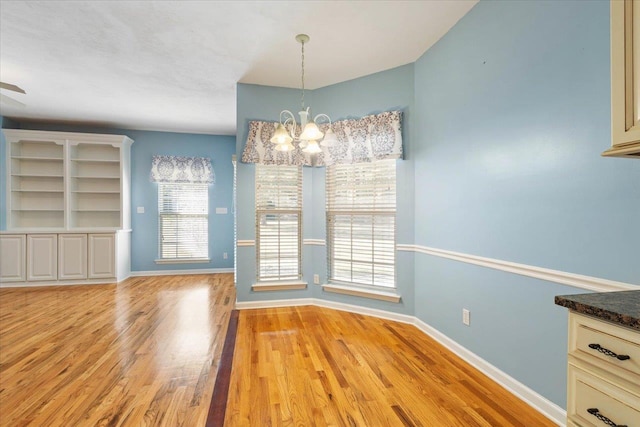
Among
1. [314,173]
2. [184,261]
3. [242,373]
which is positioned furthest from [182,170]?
[242,373]

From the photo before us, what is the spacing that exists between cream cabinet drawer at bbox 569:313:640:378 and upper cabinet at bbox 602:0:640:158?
0.63 meters

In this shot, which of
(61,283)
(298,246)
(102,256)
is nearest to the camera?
(298,246)

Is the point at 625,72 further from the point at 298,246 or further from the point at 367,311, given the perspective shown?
the point at 298,246

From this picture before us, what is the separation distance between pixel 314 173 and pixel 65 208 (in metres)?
4.49

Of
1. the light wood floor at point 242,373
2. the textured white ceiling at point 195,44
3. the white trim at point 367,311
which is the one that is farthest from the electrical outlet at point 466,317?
the textured white ceiling at point 195,44

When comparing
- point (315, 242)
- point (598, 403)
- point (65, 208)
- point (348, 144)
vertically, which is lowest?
point (598, 403)

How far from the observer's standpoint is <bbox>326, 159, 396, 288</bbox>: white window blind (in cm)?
353

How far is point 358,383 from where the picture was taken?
85.9 inches

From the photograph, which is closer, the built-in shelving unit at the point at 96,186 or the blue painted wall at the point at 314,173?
the blue painted wall at the point at 314,173

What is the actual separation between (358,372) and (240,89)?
135 inches

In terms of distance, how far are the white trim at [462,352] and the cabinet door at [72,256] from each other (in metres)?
3.35

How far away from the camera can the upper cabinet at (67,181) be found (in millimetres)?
5238

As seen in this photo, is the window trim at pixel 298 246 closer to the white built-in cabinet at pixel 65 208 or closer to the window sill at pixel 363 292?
the window sill at pixel 363 292

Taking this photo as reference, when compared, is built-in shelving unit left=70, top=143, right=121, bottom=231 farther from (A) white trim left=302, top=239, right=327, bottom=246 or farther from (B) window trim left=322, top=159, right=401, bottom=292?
(B) window trim left=322, top=159, right=401, bottom=292
